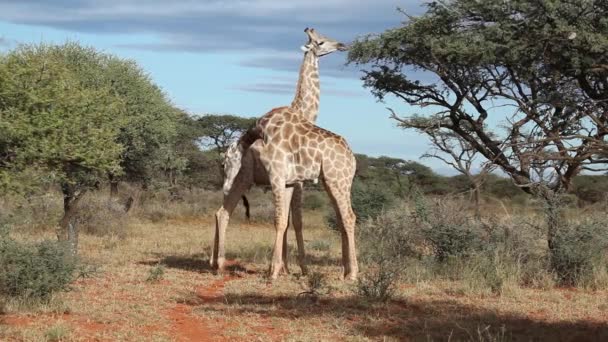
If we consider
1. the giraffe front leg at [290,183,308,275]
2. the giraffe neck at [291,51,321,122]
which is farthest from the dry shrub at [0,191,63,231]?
the giraffe neck at [291,51,321,122]

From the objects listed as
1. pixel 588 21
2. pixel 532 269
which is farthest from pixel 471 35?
pixel 532 269

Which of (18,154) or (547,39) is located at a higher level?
(547,39)

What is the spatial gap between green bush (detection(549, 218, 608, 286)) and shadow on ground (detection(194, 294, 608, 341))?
2.45 m

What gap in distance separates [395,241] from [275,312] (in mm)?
4825

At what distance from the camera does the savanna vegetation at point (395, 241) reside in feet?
24.7

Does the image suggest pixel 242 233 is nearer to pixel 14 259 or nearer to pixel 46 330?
pixel 14 259

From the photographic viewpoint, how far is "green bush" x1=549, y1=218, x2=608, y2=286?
36.3ft

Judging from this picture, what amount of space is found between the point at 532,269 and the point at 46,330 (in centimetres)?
707

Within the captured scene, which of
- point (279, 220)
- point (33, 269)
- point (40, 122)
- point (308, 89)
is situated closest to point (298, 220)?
point (279, 220)

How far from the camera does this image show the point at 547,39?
9.27m

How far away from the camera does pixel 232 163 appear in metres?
12.2

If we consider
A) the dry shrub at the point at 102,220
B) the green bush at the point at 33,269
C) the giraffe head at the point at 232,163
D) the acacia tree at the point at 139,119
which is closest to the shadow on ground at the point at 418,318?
the green bush at the point at 33,269

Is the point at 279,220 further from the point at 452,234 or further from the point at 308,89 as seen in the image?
the point at 452,234

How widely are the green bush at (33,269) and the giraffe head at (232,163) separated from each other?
3.62 meters
